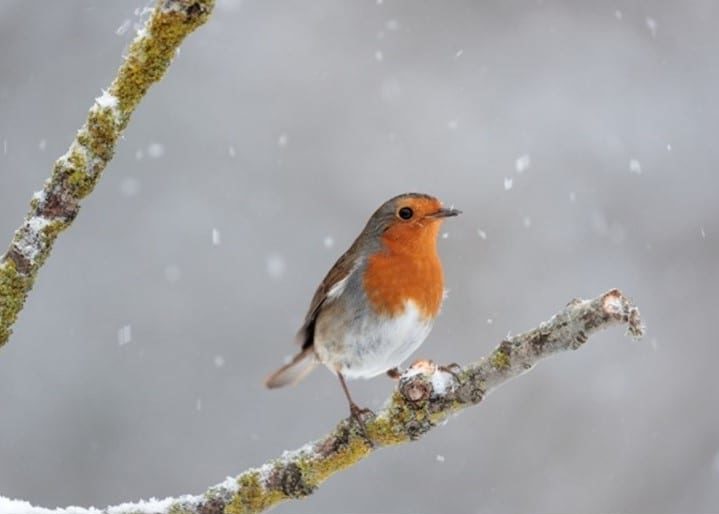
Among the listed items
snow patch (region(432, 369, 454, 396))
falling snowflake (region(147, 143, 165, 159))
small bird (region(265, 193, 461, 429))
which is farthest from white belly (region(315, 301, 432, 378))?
falling snowflake (region(147, 143, 165, 159))

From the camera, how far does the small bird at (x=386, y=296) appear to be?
375 cm

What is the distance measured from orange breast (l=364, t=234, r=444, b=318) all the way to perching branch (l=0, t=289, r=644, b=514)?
1.13 metres

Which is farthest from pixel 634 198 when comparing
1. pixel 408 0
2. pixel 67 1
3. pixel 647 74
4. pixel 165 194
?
pixel 67 1

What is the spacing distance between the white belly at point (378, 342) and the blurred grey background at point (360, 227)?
3324 mm

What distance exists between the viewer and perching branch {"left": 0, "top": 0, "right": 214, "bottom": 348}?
5.77 feet

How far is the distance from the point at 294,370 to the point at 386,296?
53 centimetres

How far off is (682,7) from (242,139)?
3.76 meters

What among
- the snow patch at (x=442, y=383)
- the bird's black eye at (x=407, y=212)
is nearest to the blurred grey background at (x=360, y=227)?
the bird's black eye at (x=407, y=212)

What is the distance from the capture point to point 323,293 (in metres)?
4.05

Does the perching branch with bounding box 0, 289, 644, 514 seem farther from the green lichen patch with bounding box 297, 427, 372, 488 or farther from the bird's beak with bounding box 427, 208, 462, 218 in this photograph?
the bird's beak with bounding box 427, 208, 462, 218

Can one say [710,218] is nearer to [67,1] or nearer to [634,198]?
[634,198]

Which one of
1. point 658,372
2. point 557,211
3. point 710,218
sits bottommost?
point 658,372

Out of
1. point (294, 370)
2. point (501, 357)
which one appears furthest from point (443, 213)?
point (501, 357)

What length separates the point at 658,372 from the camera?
7.95 metres
